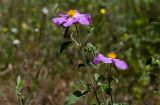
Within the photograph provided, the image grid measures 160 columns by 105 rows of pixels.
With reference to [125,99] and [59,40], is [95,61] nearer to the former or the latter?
[125,99]

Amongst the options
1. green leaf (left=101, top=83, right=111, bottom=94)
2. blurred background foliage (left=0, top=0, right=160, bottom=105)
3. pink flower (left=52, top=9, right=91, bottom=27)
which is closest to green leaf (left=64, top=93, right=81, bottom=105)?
green leaf (left=101, top=83, right=111, bottom=94)

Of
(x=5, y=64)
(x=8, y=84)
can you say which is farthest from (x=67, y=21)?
(x=5, y=64)

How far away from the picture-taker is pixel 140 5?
462 cm

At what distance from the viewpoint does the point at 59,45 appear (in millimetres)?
4031

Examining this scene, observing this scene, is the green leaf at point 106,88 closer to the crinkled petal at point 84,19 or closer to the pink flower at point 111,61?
the pink flower at point 111,61

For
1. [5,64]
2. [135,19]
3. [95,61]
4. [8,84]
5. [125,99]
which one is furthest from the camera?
[135,19]

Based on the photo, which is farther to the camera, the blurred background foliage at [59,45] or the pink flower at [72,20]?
the blurred background foliage at [59,45]

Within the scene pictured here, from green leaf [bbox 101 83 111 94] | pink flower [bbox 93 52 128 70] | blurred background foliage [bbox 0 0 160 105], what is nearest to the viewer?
pink flower [bbox 93 52 128 70]

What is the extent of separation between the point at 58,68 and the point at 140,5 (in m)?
1.25

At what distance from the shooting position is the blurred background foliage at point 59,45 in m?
3.39

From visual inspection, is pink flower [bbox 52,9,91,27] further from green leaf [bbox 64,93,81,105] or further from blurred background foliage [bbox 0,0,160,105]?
blurred background foliage [bbox 0,0,160,105]

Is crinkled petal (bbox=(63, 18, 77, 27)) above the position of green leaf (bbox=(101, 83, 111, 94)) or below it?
above

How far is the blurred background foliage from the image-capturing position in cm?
339

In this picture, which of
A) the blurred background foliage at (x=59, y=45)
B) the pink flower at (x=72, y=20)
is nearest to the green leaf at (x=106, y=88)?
the pink flower at (x=72, y=20)
